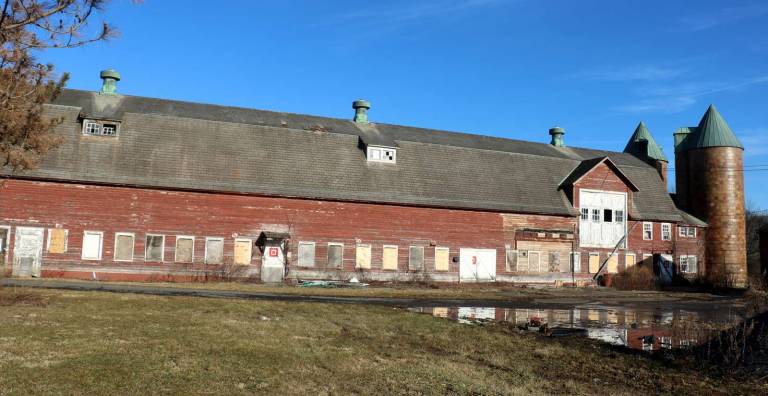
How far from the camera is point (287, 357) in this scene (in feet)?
36.2

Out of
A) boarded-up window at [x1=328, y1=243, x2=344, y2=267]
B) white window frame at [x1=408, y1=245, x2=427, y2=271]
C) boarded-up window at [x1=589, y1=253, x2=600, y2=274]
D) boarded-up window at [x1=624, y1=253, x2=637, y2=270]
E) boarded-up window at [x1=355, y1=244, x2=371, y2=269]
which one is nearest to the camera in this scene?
boarded-up window at [x1=328, y1=243, x2=344, y2=267]

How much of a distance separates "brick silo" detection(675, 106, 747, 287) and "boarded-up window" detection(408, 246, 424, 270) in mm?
23628

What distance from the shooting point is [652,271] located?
43.5 meters

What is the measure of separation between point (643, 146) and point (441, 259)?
1040 inches

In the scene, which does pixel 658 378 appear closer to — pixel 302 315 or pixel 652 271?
pixel 302 315

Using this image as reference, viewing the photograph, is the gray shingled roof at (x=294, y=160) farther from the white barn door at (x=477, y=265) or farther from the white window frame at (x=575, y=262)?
the white window frame at (x=575, y=262)

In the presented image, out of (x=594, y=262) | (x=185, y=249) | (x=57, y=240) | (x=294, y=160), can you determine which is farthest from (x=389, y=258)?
(x=57, y=240)

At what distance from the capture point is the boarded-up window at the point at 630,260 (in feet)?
141

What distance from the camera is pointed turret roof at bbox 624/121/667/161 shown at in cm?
5231

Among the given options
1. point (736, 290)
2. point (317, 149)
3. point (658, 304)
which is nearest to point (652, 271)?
point (736, 290)

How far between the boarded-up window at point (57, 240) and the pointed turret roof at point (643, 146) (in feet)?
147

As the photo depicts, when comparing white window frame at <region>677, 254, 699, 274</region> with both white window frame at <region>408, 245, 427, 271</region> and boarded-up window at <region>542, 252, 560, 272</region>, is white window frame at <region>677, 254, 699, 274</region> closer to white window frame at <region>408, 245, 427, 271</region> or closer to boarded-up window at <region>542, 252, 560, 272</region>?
boarded-up window at <region>542, 252, 560, 272</region>

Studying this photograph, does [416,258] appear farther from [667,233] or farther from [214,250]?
[667,233]

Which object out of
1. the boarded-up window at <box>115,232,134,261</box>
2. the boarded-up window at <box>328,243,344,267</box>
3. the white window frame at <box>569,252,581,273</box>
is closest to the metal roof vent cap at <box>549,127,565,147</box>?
the white window frame at <box>569,252,581,273</box>
